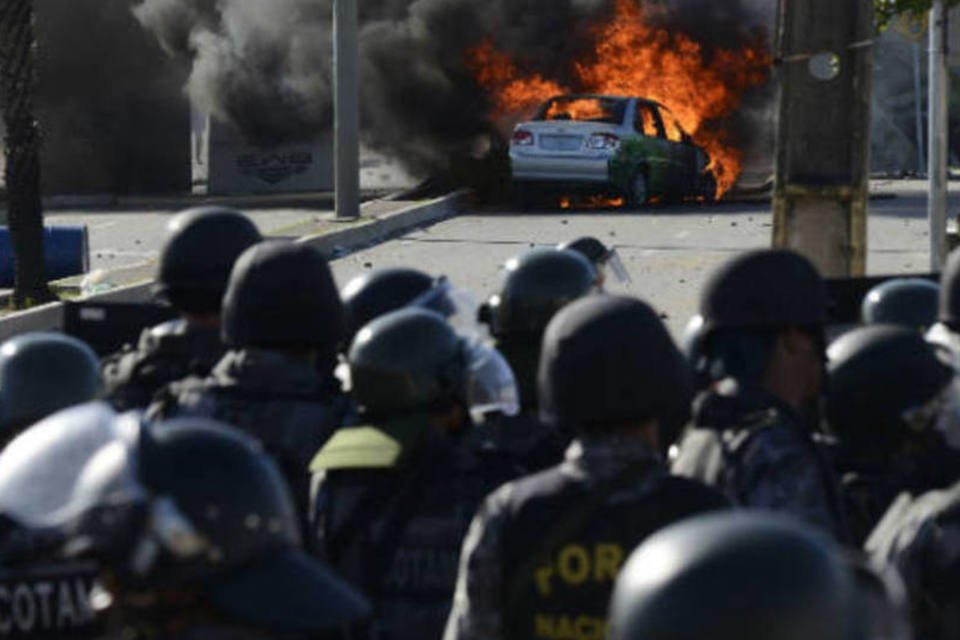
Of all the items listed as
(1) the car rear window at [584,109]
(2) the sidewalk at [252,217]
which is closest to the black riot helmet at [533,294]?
(2) the sidewalk at [252,217]

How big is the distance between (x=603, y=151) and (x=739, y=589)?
23.0 m

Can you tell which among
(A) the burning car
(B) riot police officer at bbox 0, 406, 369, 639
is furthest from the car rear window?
(B) riot police officer at bbox 0, 406, 369, 639

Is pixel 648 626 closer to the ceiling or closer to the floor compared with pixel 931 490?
closer to the ceiling

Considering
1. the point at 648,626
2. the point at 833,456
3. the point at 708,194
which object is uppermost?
the point at 648,626

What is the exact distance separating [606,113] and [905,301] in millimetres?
19566

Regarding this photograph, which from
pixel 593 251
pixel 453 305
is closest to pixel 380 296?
pixel 453 305

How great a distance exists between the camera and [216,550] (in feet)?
10.5

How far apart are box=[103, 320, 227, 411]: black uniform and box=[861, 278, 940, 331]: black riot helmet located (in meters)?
1.98

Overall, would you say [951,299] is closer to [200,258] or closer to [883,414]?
[883,414]

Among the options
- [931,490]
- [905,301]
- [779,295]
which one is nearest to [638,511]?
[931,490]

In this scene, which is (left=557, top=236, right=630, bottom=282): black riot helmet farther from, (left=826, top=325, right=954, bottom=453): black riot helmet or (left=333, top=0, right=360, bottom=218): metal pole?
(left=333, top=0, right=360, bottom=218): metal pole

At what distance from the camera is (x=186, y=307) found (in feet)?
21.6

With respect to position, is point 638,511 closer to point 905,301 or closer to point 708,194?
point 905,301

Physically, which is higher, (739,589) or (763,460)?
(739,589)
